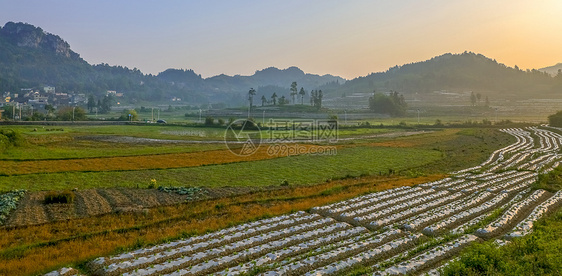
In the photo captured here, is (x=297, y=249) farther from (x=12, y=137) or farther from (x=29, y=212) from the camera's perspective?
(x=12, y=137)

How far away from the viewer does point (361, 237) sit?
14695mm

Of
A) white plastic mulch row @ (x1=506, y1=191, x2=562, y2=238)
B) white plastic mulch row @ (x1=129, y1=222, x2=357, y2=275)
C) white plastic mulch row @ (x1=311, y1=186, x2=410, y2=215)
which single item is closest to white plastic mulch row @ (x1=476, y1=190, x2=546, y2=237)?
white plastic mulch row @ (x1=506, y1=191, x2=562, y2=238)

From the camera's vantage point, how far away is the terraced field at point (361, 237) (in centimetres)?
1189

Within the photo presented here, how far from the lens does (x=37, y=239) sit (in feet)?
49.0

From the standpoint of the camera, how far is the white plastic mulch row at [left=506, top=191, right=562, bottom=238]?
1486 cm

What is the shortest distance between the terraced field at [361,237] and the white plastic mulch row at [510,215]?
0.04m

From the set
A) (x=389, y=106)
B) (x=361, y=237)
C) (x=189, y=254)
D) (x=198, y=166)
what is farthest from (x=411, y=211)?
(x=389, y=106)

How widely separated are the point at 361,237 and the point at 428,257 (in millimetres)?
2726

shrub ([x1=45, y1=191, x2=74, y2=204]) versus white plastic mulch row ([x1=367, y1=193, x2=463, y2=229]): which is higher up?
white plastic mulch row ([x1=367, y1=193, x2=463, y2=229])

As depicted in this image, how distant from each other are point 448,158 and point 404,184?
18.6m

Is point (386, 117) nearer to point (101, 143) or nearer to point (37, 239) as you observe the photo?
point (101, 143)

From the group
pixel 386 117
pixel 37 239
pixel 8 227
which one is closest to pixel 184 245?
pixel 37 239

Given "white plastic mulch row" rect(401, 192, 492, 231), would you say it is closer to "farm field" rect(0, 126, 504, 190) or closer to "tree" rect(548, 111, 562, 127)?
"farm field" rect(0, 126, 504, 190)

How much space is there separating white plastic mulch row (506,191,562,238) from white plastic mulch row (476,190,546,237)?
537mm
